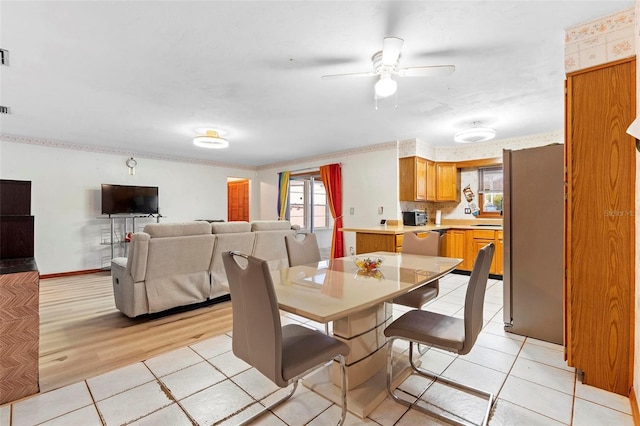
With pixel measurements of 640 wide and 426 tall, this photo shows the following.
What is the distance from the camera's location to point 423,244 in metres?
2.82

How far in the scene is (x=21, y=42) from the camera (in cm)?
219

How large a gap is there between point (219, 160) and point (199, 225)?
4.20 metres

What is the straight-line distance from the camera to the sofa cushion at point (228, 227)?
354 cm

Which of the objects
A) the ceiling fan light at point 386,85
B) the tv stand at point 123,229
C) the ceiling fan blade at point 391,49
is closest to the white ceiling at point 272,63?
the ceiling fan blade at point 391,49

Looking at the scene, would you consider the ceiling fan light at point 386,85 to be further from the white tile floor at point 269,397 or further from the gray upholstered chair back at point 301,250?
the white tile floor at point 269,397

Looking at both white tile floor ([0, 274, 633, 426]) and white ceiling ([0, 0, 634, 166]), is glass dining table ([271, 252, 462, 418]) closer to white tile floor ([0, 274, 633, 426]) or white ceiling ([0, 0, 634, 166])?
white tile floor ([0, 274, 633, 426])

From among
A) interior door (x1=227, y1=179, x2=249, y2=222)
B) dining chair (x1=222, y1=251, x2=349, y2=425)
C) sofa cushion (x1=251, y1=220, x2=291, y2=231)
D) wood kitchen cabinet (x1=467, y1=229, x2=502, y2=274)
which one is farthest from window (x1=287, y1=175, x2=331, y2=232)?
dining chair (x1=222, y1=251, x2=349, y2=425)

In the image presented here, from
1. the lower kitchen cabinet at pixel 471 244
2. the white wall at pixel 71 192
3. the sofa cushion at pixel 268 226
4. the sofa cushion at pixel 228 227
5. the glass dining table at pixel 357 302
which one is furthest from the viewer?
the white wall at pixel 71 192

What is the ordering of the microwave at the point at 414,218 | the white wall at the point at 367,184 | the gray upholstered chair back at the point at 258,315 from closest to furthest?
the gray upholstered chair back at the point at 258,315 < the microwave at the point at 414,218 < the white wall at the point at 367,184

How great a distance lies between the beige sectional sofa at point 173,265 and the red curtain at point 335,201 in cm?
257

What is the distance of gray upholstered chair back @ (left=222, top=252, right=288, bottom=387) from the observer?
124 cm

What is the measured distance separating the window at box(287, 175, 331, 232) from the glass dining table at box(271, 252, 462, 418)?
5166 mm

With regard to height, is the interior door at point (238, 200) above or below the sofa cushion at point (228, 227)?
above

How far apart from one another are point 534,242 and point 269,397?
2496 millimetres
